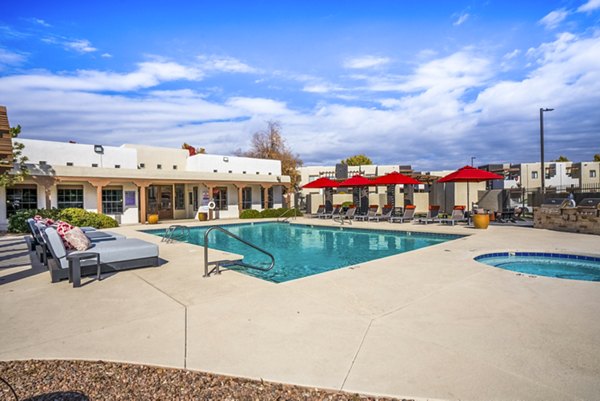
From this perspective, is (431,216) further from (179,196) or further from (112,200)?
(112,200)

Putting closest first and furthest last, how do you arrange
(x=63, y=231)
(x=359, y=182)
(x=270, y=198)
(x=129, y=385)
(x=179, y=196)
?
(x=129, y=385) → (x=63, y=231) → (x=359, y=182) → (x=179, y=196) → (x=270, y=198)

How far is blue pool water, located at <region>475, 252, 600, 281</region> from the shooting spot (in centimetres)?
739

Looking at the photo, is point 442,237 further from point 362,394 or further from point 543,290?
point 362,394

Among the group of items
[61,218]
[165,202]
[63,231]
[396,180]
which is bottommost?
[61,218]

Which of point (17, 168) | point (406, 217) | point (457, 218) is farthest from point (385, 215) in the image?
point (17, 168)

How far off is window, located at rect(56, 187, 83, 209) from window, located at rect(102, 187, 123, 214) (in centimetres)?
111

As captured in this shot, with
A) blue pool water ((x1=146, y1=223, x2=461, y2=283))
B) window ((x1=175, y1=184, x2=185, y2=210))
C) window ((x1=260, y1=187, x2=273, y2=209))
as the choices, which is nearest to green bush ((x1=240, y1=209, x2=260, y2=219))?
window ((x1=260, y1=187, x2=273, y2=209))

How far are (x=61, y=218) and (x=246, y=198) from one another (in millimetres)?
11364

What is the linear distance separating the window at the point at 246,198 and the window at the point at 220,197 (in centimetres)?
148

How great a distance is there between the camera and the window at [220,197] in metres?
22.7

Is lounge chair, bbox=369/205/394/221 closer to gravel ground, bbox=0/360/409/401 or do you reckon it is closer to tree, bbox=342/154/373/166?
gravel ground, bbox=0/360/409/401

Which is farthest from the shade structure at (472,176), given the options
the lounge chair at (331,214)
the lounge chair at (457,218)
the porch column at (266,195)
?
the porch column at (266,195)

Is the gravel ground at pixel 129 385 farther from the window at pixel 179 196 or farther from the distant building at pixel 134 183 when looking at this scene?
the window at pixel 179 196

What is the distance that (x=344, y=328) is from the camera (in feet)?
12.2
